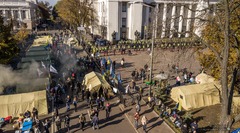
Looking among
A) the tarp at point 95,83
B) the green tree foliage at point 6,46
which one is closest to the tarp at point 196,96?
the tarp at point 95,83

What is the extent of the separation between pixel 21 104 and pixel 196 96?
1455 centimetres

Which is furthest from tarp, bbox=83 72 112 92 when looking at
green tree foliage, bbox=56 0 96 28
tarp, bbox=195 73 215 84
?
green tree foliage, bbox=56 0 96 28

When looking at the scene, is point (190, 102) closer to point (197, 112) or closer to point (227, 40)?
point (197, 112)

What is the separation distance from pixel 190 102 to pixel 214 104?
259cm

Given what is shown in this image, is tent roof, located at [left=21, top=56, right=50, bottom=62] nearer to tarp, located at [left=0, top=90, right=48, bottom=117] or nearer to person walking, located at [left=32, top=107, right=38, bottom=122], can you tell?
tarp, located at [left=0, top=90, right=48, bottom=117]

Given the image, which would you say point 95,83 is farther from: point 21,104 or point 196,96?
point 196,96

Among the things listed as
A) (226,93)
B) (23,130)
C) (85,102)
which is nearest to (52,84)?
(85,102)

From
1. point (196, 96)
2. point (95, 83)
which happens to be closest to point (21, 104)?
point (95, 83)

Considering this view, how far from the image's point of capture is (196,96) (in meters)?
19.4

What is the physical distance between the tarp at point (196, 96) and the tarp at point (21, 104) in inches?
453

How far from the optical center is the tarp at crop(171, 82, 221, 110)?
1923 cm

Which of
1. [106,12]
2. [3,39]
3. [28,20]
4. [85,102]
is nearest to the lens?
[85,102]

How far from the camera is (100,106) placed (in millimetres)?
18969

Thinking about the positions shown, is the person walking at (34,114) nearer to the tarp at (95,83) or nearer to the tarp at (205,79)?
the tarp at (95,83)
